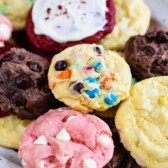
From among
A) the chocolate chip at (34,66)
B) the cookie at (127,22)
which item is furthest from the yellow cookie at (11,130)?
the cookie at (127,22)

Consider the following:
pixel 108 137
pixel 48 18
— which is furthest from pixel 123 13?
pixel 108 137

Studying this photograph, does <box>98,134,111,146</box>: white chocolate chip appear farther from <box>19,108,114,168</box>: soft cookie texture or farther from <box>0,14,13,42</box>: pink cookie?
<box>0,14,13,42</box>: pink cookie

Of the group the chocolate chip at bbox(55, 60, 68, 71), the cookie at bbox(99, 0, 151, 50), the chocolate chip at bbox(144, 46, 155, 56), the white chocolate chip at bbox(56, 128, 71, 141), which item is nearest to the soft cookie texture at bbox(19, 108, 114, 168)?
the white chocolate chip at bbox(56, 128, 71, 141)

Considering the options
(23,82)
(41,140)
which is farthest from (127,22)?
(41,140)

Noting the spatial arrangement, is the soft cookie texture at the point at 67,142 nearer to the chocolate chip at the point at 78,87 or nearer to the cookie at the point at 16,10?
the chocolate chip at the point at 78,87

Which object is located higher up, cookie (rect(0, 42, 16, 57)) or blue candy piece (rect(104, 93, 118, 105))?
blue candy piece (rect(104, 93, 118, 105))
